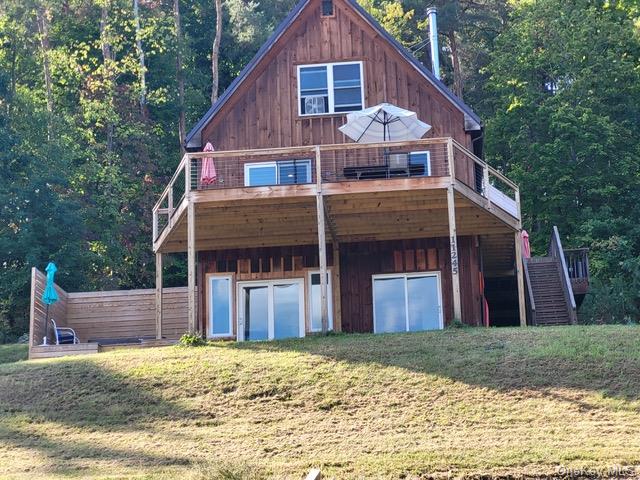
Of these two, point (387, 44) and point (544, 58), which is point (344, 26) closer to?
point (387, 44)

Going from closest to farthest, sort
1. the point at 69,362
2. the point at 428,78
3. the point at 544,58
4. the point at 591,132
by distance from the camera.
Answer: the point at 69,362 < the point at 428,78 < the point at 591,132 < the point at 544,58

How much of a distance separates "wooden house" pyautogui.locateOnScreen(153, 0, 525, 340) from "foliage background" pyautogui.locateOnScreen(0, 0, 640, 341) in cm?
726

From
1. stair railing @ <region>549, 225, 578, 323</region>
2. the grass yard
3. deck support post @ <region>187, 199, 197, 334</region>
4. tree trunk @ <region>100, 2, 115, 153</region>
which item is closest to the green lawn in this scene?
the grass yard

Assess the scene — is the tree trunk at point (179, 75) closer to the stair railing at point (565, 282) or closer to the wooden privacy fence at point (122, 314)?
the wooden privacy fence at point (122, 314)

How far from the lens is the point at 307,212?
23.2 meters

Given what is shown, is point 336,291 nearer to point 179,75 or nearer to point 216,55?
point 179,75

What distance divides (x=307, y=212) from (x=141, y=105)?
2104 centimetres

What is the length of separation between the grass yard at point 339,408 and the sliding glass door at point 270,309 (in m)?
5.16

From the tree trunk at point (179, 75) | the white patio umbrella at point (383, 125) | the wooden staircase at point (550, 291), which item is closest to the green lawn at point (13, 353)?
the white patio umbrella at point (383, 125)

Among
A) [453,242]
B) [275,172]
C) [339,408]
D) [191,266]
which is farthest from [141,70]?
[339,408]

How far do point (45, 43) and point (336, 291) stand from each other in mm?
22470

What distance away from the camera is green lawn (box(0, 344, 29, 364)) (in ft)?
89.6

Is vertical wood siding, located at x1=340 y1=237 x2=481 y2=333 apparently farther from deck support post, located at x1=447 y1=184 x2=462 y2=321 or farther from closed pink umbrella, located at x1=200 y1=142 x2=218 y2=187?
closed pink umbrella, located at x1=200 y1=142 x2=218 y2=187

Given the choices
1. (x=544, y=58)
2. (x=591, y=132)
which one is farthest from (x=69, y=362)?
(x=544, y=58)
